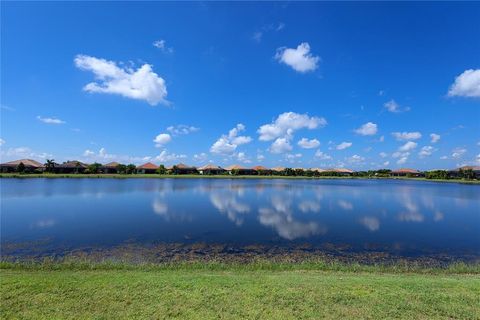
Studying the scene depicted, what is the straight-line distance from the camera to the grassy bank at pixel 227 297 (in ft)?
17.9

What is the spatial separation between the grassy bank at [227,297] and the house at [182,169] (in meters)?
91.3

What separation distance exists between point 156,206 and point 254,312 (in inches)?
837

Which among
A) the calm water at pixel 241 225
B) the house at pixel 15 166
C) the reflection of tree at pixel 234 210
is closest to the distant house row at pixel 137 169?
the house at pixel 15 166

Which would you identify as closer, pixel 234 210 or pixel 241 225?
pixel 241 225

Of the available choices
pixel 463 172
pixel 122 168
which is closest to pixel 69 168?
pixel 122 168

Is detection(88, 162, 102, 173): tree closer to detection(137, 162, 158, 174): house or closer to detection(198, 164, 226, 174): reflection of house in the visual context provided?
detection(137, 162, 158, 174): house

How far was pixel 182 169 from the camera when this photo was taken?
330ft

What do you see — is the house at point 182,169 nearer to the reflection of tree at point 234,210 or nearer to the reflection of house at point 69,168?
the reflection of house at point 69,168

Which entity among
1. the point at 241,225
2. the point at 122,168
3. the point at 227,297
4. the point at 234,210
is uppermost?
the point at 122,168

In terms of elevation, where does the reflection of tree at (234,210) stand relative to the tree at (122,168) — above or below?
below

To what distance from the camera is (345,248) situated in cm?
1347

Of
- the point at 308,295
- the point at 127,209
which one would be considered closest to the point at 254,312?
the point at 308,295

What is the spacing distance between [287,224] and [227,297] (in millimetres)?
12882

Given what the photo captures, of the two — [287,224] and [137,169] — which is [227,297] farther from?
[137,169]
